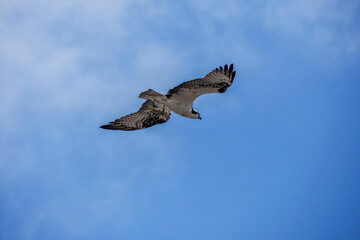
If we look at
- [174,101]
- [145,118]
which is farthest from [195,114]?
[145,118]

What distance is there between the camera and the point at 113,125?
37.8ft

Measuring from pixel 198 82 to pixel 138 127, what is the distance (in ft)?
8.09

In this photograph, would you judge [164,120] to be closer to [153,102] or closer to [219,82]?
[153,102]

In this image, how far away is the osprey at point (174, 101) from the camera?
11.1 m

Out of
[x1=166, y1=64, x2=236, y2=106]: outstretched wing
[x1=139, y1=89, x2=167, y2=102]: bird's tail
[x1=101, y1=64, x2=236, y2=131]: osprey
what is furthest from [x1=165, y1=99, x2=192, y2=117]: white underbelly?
[x1=166, y1=64, x2=236, y2=106]: outstretched wing

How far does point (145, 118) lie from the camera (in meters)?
12.0

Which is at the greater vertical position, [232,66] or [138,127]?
[232,66]

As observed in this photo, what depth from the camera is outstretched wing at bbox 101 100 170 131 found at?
38.3 feet

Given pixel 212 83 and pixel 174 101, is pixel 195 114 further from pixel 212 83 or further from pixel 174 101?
pixel 212 83

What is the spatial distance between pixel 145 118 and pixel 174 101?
116 cm

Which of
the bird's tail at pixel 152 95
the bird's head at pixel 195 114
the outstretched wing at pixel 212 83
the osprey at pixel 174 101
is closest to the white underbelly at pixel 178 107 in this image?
the osprey at pixel 174 101

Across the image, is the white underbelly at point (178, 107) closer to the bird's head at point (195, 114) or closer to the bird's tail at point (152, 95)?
the bird's head at point (195, 114)

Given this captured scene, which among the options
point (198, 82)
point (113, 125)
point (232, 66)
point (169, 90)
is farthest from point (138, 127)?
point (232, 66)

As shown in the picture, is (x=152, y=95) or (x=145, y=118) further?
(x=145, y=118)
